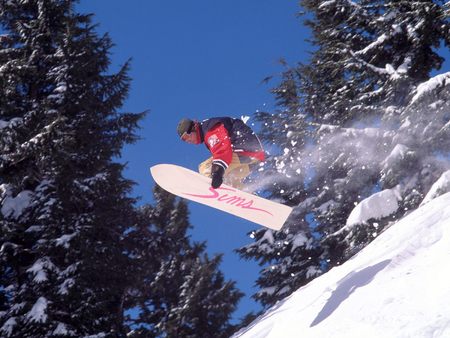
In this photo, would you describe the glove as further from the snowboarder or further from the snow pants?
the snow pants

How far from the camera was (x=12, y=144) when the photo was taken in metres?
12.0

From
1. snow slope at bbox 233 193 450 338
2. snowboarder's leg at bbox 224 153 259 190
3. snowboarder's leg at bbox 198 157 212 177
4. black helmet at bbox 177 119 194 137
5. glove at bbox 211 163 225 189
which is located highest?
black helmet at bbox 177 119 194 137

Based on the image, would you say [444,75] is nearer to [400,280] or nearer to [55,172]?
[400,280]

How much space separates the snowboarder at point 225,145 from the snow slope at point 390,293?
230 cm

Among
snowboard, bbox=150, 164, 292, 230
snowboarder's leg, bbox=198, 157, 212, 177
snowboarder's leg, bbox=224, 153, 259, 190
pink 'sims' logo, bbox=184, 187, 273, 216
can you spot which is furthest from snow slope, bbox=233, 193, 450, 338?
snowboarder's leg, bbox=198, 157, 212, 177

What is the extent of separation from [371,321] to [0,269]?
942 cm

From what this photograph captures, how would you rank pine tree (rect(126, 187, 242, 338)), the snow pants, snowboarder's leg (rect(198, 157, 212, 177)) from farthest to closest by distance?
pine tree (rect(126, 187, 242, 338)) < snowboarder's leg (rect(198, 157, 212, 177)) < the snow pants

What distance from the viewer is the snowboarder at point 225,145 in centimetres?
851

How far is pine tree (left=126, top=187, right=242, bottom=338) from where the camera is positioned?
20250mm

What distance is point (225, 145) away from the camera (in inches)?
339

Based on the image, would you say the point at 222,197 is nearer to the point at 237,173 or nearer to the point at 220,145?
the point at 237,173

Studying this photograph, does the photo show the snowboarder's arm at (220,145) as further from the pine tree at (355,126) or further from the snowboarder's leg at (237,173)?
the pine tree at (355,126)

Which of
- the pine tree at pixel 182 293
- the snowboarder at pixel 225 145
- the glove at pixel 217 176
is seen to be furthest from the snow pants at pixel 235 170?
the pine tree at pixel 182 293

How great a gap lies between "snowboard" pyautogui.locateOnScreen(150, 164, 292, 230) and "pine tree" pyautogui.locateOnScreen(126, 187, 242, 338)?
8.56m
